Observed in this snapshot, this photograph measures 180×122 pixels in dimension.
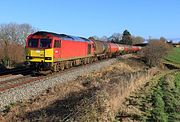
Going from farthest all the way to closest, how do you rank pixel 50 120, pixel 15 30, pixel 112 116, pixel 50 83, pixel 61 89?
pixel 15 30 < pixel 50 83 < pixel 61 89 < pixel 112 116 < pixel 50 120

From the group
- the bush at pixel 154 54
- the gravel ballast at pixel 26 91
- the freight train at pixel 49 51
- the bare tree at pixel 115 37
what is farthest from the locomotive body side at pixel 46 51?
the bare tree at pixel 115 37

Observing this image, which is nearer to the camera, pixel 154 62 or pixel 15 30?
pixel 154 62

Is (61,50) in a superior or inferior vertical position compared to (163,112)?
superior

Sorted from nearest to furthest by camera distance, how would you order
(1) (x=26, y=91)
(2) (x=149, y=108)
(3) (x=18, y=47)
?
1. (2) (x=149, y=108)
2. (1) (x=26, y=91)
3. (3) (x=18, y=47)

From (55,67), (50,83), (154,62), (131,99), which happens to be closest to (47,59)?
(55,67)

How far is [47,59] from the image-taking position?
86.4ft

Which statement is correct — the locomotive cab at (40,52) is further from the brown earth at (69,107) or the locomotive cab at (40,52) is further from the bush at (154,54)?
the bush at (154,54)

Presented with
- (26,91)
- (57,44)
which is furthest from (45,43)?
(26,91)

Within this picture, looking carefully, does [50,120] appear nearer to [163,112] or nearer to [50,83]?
[163,112]

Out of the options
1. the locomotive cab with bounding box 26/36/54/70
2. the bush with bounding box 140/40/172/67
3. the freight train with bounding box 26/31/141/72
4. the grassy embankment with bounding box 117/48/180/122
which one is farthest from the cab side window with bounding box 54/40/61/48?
the bush with bounding box 140/40/172/67

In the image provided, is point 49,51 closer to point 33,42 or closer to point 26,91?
point 33,42

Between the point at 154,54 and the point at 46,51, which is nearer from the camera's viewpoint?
the point at 46,51

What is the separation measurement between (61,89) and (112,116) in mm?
7392

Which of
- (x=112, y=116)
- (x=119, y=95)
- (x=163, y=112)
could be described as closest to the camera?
(x=112, y=116)
